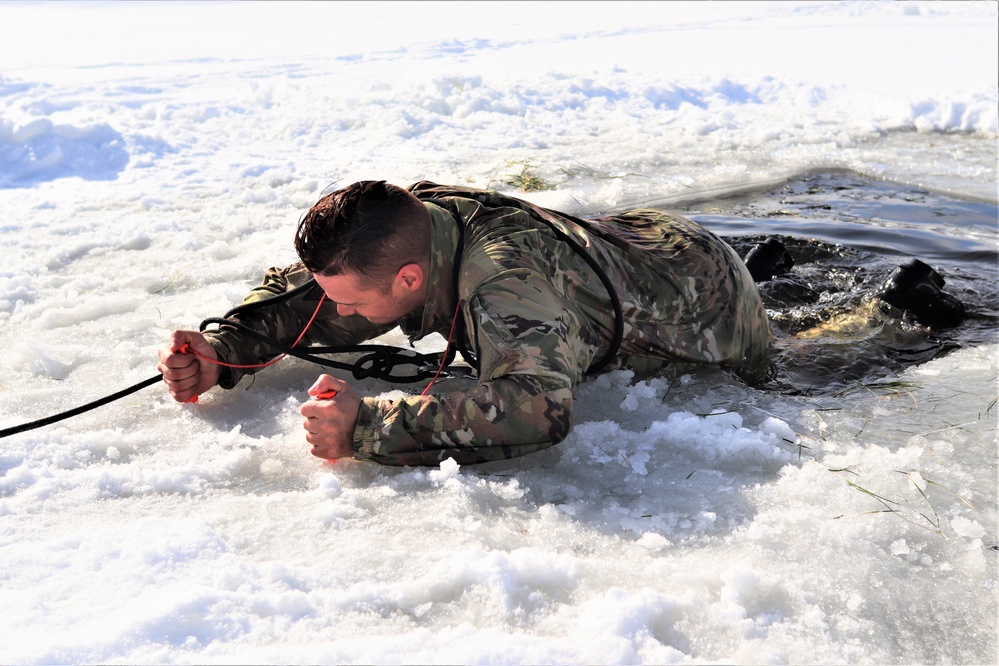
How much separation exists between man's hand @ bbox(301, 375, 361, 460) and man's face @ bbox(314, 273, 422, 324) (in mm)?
244

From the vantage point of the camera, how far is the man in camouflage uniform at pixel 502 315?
2330 millimetres

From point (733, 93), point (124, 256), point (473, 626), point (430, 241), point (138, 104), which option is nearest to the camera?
point (473, 626)

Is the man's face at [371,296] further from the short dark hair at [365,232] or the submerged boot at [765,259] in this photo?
the submerged boot at [765,259]

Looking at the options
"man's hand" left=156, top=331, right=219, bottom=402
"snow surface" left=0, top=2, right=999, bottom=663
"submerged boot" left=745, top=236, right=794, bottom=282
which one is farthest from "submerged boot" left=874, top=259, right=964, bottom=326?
"man's hand" left=156, top=331, right=219, bottom=402

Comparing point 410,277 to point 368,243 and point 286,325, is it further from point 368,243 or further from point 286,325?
point 286,325

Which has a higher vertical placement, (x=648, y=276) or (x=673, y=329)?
(x=648, y=276)

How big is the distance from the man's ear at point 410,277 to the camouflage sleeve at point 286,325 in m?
0.53

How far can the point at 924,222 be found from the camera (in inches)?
219

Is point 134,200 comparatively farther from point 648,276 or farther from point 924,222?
point 924,222

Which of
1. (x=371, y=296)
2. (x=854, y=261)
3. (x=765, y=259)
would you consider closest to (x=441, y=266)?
(x=371, y=296)

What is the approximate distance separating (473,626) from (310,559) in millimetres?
475

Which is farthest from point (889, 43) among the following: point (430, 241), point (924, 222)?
point (430, 241)

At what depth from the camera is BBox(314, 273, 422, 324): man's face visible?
240 centimetres

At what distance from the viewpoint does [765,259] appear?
436cm
